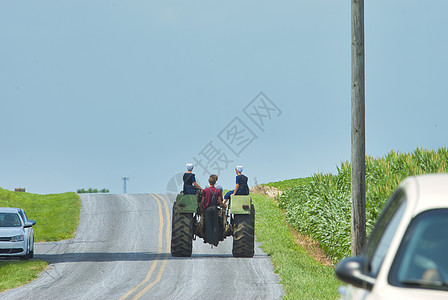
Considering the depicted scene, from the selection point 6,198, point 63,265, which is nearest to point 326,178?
point 63,265

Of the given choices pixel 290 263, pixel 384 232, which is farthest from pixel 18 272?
pixel 384 232

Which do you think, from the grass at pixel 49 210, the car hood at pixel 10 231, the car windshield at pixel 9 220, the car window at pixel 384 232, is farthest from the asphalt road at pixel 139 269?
the car window at pixel 384 232

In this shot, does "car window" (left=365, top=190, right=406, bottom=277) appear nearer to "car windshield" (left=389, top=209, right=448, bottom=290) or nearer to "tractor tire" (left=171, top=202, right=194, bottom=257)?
"car windshield" (left=389, top=209, right=448, bottom=290)

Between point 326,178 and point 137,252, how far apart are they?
26.5 feet

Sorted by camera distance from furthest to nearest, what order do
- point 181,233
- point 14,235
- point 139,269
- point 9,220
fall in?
1. point 9,220
2. point 14,235
3. point 139,269
4. point 181,233

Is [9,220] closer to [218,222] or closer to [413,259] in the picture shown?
[218,222]

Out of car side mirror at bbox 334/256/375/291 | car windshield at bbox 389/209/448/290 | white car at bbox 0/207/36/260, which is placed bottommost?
white car at bbox 0/207/36/260

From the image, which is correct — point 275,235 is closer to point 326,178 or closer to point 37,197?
point 326,178

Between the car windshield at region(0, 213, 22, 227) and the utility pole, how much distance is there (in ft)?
43.5

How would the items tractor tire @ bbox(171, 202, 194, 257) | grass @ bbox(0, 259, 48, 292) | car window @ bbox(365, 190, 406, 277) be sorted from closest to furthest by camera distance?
1. car window @ bbox(365, 190, 406, 277)
2. grass @ bbox(0, 259, 48, 292)
3. tractor tire @ bbox(171, 202, 194, 257)

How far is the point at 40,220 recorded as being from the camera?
37938 mm

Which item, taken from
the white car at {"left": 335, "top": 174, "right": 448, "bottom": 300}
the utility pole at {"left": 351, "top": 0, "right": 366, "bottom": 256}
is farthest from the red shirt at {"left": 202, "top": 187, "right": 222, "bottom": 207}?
the white car at {"left": 335, "top": 174, "right": 448, "bottom": 300}

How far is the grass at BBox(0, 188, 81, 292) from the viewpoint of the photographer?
1965 centimetres

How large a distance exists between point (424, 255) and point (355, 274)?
0.46 m
